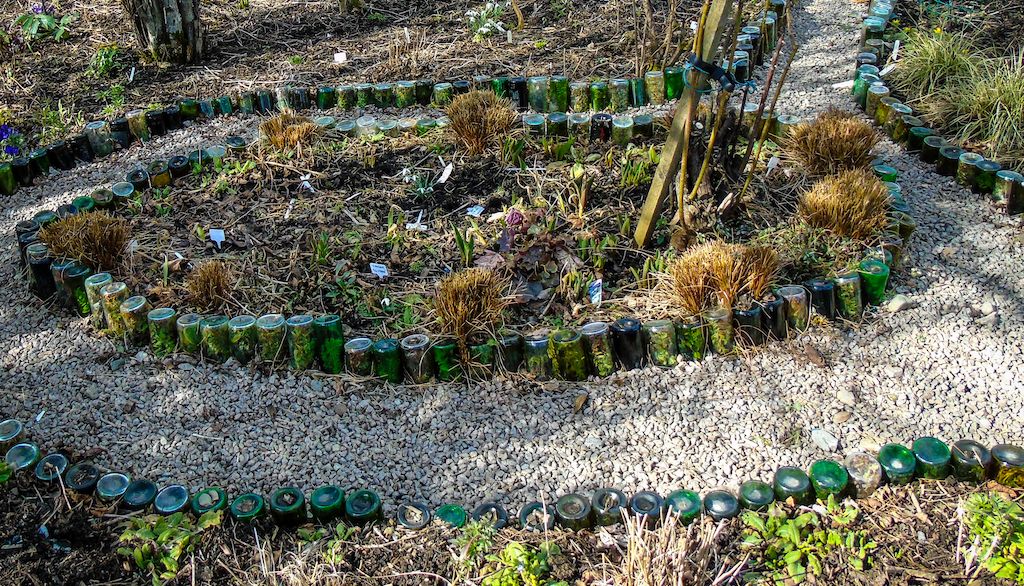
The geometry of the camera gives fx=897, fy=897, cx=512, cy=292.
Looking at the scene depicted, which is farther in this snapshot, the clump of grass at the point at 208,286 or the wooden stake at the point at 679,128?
the clump of grass at the point at 208,286

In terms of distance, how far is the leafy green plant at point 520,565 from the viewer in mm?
2514

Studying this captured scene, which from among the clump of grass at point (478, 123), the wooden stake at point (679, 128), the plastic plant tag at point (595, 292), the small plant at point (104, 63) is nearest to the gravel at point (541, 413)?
the plastic plant tag at point (595, 292)

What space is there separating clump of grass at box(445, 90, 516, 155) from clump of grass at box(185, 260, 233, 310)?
1.47m

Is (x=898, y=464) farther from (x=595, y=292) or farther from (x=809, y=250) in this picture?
(x=595, y=292)

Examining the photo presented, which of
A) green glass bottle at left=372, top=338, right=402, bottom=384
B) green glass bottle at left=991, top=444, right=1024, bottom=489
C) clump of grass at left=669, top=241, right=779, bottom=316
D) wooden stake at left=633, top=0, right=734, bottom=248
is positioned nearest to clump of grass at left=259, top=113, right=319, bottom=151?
green glass bottle at left=372, top=338, right=402, bottom=384

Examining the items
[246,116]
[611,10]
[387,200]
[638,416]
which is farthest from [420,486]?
[611,10]

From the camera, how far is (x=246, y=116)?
206 inches

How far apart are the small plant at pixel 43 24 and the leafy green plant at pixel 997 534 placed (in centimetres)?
633

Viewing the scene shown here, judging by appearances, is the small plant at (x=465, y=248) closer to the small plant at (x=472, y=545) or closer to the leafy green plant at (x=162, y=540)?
the small plant at (x=472, y=545)

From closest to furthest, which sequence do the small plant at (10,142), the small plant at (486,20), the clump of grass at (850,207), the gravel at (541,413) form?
the gravel at (541,413)
the clump of grass at (850,207)
the small plant at (10,142)
the small plant at (486,20)

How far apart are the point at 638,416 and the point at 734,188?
135 cm

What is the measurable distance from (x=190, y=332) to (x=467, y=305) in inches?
42.1

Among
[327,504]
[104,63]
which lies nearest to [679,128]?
[327,504]

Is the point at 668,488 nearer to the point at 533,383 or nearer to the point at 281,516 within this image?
the point at 533,383
